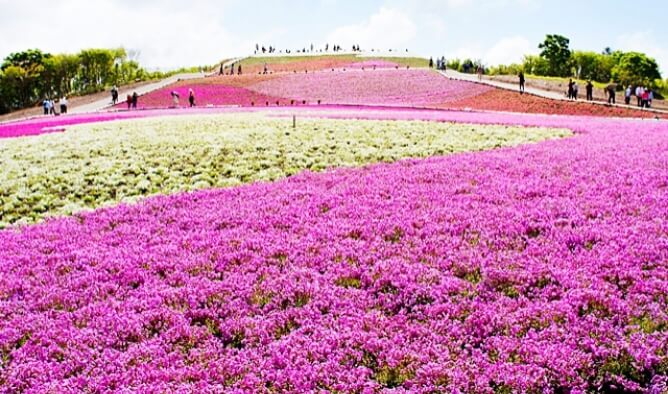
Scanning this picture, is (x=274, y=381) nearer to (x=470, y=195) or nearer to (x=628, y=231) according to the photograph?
(x=628, y=231)

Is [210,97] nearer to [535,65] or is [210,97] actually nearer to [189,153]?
[189,153]

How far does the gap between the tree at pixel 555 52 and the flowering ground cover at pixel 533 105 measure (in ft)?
189

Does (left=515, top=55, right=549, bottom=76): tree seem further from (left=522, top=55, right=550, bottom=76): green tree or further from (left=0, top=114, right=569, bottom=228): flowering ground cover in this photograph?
(left=0, top=114, right=569, bottom=228): flowering ground cover

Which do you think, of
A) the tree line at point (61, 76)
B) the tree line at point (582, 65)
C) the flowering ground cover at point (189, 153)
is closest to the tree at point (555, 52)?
the tree line at point (582, 65)

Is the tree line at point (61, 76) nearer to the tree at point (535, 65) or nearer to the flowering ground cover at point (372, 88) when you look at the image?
the flowering ground cover at point (372, 88)

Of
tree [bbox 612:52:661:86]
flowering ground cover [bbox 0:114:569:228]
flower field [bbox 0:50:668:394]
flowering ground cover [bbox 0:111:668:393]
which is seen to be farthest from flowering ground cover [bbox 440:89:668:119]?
tree [bbox 612:52:661:86]

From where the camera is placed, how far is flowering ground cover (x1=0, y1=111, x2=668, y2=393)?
687 cm

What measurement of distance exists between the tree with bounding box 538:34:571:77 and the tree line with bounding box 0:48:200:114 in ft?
235

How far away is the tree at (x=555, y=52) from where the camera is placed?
11451cm

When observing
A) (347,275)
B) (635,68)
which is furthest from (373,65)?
(347,275)

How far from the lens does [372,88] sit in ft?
238

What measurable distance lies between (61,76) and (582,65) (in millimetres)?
100621

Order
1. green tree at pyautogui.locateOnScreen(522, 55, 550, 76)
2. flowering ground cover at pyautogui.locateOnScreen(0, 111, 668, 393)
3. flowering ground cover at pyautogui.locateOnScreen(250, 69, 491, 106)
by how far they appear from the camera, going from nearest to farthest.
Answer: flowering ground cover at pyautogui.locateOnScreen(0, 111, 668, 393) < flowering ground cover at pyautogui.locateOnScreen(250, 69, 491, 106) < green tree at pyautogui.locateOnScreen(522, 55, 550, 76)

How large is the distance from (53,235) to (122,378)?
745 cm
